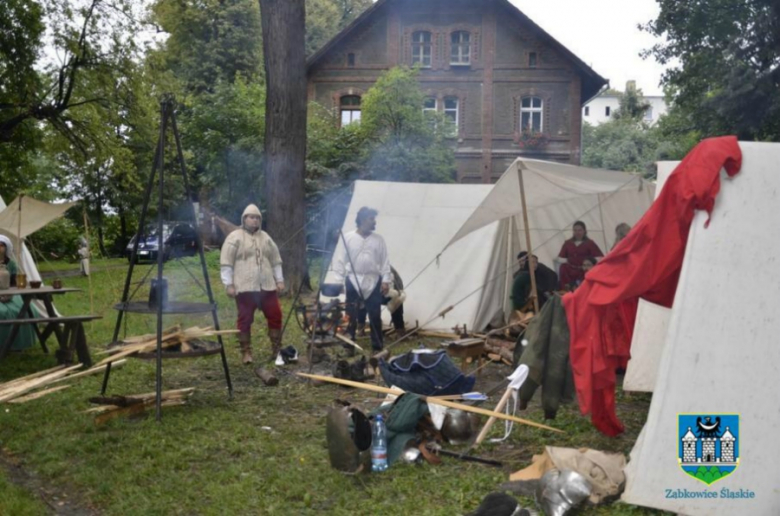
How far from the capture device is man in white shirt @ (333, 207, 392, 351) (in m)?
8.96

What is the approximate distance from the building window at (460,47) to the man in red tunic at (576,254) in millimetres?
19383

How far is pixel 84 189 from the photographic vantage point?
28.5m

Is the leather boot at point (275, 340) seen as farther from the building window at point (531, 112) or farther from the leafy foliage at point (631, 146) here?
the leafy foliage at point (631, 146)

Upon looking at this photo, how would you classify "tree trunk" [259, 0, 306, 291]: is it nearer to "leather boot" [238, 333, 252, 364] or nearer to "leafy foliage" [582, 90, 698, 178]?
"leather boot" [238, 333, 252, 364]

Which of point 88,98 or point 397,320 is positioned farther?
point 88,98

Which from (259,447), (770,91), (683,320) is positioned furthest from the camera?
(770,91)

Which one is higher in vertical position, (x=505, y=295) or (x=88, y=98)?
(x=88, y=98)

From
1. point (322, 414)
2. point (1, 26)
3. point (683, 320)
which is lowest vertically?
point (322, 414)

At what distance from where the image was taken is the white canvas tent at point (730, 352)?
3.95 meters

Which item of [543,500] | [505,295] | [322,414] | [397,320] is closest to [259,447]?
[322,414]

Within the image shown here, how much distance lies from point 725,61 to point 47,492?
18668mm

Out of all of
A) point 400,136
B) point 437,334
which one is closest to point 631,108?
point 400,136

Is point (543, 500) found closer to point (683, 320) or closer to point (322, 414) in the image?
point (683, 320)

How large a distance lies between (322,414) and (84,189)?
80.6 ft
